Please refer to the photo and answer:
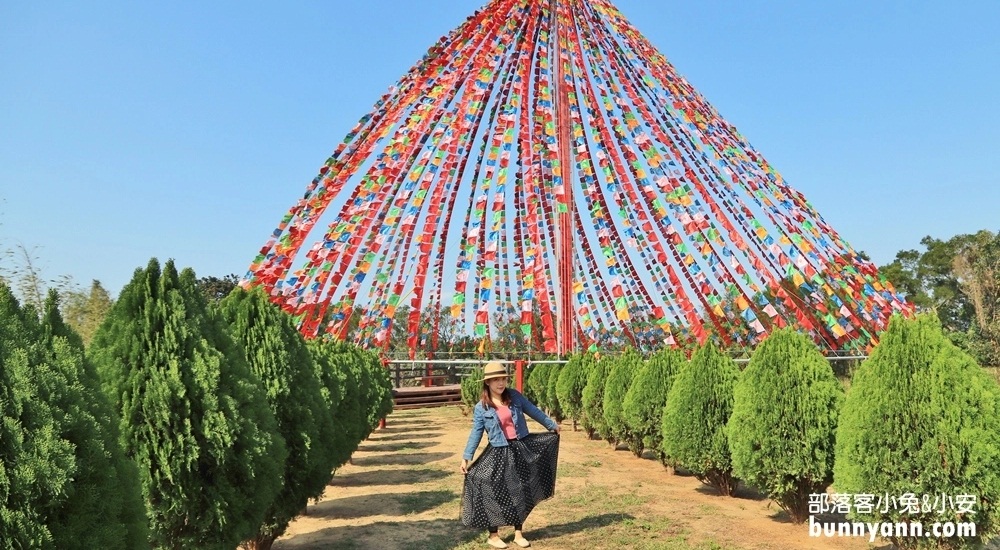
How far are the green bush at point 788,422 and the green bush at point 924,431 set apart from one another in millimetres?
918

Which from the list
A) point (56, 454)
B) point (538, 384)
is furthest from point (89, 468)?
point (538, 384)

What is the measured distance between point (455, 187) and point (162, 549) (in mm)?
9962

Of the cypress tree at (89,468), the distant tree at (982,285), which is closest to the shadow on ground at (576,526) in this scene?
the cypress tree at (89,468)

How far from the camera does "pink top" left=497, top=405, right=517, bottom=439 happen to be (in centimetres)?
608

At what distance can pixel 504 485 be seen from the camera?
6.01m

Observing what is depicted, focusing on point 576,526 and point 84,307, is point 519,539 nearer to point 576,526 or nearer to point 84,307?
point 576,526

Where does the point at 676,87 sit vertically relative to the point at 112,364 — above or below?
above

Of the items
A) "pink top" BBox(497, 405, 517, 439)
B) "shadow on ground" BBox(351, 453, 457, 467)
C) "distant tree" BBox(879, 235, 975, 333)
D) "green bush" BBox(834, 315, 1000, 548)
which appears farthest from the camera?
"distant tree" BBox(879, 235, 975, 333)

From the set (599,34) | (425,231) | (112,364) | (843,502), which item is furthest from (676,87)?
(112,364)

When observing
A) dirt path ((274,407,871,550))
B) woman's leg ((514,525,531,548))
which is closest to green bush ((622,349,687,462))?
dirt path ((274,407,871,550))

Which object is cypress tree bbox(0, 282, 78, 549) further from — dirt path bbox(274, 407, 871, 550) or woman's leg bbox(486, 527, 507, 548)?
woman's leg bbox(486, 527, 507, 548)

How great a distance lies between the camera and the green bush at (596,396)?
506 inches

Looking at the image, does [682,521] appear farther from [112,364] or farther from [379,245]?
[379,245]

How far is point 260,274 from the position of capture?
466 inches
